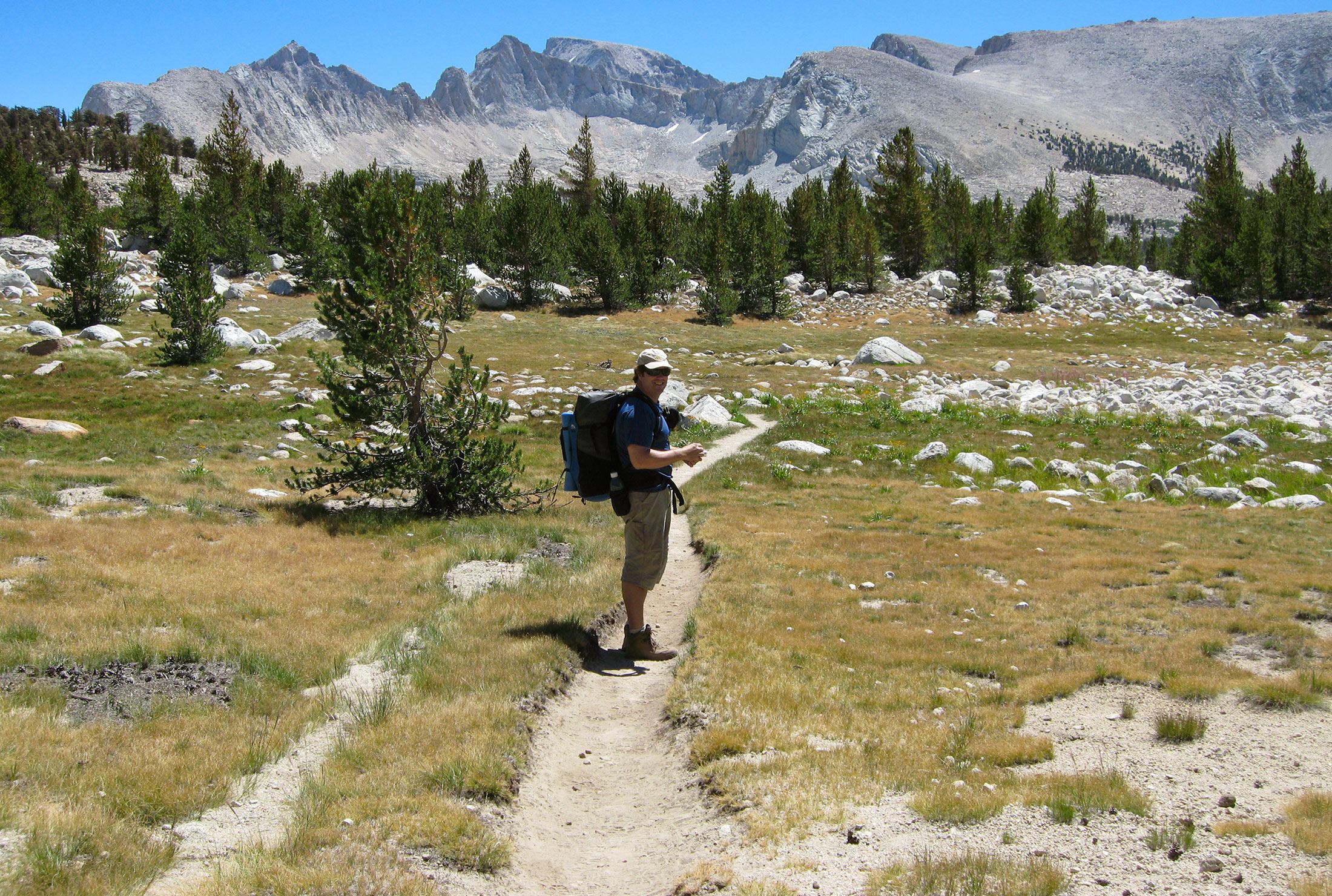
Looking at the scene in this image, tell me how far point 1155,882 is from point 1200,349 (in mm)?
53228

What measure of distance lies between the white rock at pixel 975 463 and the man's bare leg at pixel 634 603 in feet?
50.3

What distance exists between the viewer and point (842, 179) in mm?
79688

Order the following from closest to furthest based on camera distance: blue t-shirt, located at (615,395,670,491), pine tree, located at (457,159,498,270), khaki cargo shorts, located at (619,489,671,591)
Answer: blue t-shirt, located at (615,395,670,491), khaki cargo shorts, located at (619,489,671,591), pine tree, located at (457,159,498,270)

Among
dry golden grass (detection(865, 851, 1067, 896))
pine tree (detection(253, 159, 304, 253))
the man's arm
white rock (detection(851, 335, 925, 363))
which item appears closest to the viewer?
dry golden grass (detection(865, 851, 1067, 896))

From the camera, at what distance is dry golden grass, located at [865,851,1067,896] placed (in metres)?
4.14

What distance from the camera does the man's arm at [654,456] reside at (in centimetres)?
789

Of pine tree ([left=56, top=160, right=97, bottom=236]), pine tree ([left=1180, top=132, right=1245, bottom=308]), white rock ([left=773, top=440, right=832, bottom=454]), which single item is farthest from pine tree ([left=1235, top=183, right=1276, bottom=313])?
pine tree ([left=56, top=160, right=97, bottom=236])

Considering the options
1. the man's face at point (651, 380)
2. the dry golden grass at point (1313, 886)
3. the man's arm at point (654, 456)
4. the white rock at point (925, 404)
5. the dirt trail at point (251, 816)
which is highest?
the man's face at point (651, 380)

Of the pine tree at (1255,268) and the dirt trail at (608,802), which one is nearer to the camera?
the dirt trail at (608,802)

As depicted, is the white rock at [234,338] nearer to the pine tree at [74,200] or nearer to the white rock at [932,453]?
the pine tree at [74,200]

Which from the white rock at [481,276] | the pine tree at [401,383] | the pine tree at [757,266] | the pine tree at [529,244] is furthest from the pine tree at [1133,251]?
the pine tree at [401,383]

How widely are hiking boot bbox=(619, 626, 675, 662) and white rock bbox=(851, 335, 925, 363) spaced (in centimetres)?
3400

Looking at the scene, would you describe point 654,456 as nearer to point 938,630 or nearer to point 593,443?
point 593,443

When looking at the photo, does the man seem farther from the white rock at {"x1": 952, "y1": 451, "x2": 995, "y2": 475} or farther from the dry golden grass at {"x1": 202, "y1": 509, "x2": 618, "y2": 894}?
the white rock at {"x1": 952, "y1": 451, "x2": 995, "y2": 475}
